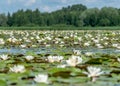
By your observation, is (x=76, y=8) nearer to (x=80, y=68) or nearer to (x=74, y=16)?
(x=74, y=16)

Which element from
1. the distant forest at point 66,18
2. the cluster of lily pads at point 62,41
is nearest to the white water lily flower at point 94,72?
the cluster of lily pads at point 62,41

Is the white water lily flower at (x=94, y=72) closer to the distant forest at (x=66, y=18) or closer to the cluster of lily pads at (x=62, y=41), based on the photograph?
the cluster of lily pads at (x=62, y=41)

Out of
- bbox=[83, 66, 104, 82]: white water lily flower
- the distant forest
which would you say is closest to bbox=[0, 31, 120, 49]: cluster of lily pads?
bbox=[83, 66, 104, 82]: white water lily flower

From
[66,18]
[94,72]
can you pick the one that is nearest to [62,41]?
[94,72]

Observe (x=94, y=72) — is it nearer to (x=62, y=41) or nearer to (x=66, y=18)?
(x=62, y=41)

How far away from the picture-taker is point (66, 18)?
67500 millimetres

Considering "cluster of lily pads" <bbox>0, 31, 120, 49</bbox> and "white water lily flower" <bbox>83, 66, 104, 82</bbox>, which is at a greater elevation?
"white water lily flower" <bbox>83, 66, 104, 82</bbox>

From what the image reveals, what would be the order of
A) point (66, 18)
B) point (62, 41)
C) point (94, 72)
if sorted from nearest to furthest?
point (94, 72) < point (62, 41) < point (66, 18)

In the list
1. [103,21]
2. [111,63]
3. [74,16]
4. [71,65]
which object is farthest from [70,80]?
[74,16]

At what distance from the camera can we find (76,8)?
290 feet

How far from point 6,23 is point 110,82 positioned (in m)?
64.9

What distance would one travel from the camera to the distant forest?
197ft

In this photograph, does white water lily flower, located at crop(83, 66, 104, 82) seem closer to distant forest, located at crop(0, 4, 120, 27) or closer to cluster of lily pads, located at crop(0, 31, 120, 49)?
cluster of lily pads, located at crop(0, 31, 120, 49)

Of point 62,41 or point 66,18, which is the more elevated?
point 66,18
